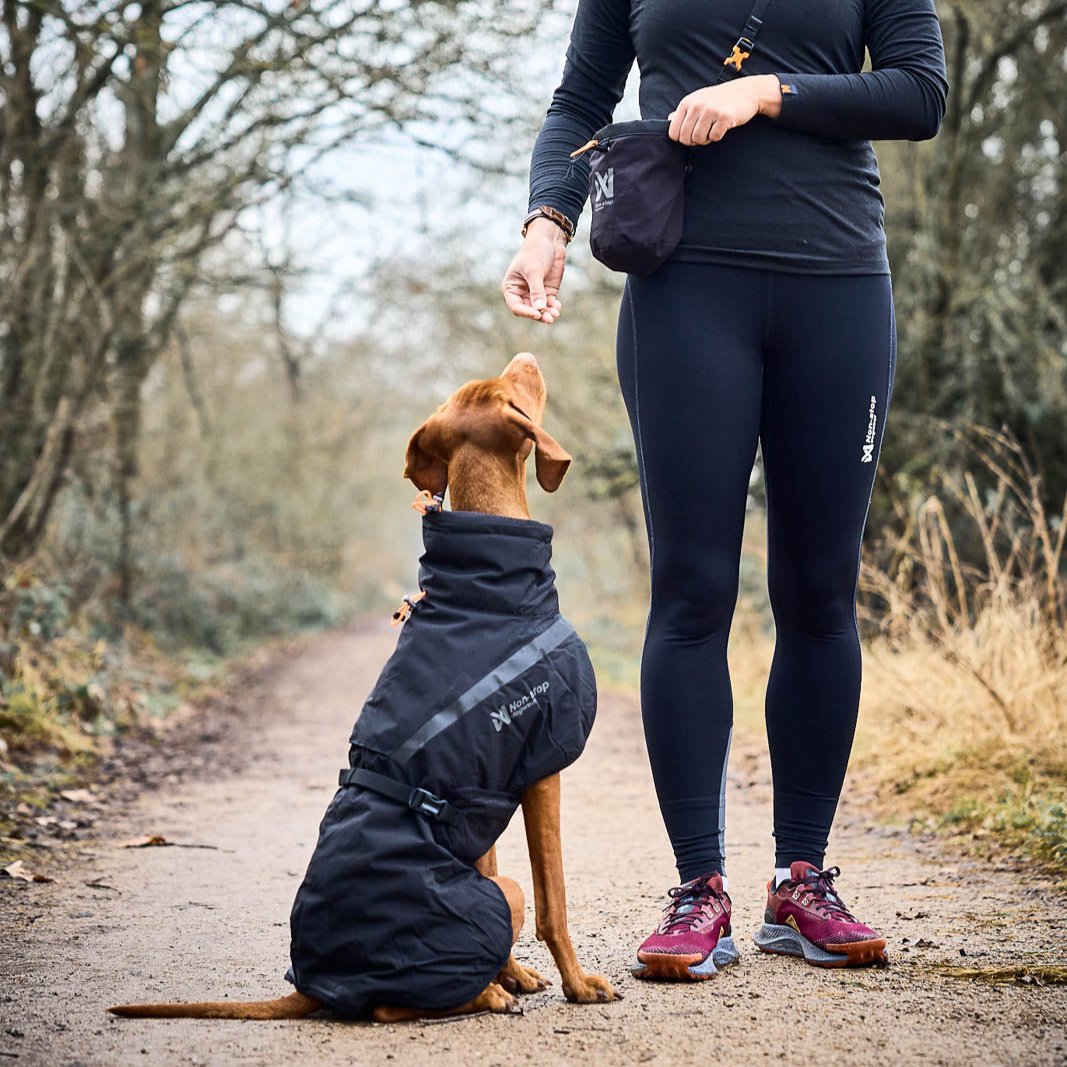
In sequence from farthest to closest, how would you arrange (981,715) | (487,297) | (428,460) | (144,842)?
(487,297)
(981,715)
(144,842)
(428,460)

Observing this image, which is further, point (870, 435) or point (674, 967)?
point (870, 435)

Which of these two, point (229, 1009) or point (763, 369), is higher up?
point (763, 369)

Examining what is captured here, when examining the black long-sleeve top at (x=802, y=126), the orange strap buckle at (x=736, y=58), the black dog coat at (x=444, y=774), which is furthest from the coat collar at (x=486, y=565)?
the orange strap buckle at (x=736, y=58)

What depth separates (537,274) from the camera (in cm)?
266

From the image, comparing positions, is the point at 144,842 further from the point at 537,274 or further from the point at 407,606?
the point at 537,274

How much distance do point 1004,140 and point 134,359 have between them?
7689mm

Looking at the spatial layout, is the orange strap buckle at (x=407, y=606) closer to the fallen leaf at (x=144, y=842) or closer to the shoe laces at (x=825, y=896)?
the shoe laces at (x=825, y=896)

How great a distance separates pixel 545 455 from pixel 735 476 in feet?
1.36

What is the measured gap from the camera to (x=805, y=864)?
107 inches

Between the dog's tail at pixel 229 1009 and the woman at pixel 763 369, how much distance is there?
0.71 meters

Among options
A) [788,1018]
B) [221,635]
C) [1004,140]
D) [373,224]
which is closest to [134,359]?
[373,224]

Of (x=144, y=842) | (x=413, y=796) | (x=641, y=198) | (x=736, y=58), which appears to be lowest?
(x=144, y=842)

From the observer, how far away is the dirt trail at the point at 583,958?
2090 millimetres

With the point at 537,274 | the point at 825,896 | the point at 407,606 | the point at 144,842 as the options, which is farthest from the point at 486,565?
the point at 144,842
